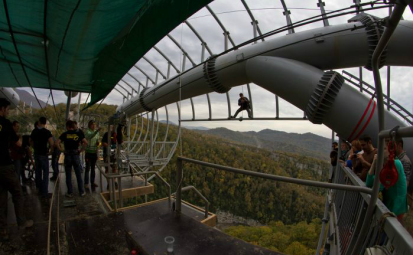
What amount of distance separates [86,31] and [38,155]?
2859mm

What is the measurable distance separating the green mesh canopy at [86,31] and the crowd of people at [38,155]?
1094mm

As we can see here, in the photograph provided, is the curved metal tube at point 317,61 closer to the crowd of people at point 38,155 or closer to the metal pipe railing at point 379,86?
the metal pipe railing at point 379,86

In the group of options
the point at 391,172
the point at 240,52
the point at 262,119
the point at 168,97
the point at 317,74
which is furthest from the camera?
the point at 168,97

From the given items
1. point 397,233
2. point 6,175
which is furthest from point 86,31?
point 397,233

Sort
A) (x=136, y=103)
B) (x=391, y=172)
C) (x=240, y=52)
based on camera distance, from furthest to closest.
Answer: (x=136, y=103) < (x=240, y=52) < (x=391, y=172)

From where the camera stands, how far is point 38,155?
430 cm

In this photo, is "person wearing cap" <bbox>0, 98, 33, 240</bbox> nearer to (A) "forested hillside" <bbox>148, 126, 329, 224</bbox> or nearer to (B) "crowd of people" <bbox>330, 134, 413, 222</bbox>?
(B) "crowd of people" <bbox>330, 134, 413, 222</bbox>

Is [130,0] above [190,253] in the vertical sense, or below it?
above

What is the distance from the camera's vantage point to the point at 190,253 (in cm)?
223

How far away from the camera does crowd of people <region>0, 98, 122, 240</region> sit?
9.54ft

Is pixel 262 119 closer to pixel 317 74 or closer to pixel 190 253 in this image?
pixel 317 74

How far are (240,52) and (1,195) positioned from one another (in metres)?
4.08

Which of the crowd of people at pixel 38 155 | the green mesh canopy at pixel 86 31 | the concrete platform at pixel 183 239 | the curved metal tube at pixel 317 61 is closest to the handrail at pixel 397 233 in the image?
the concrete platform at pixel 183 239

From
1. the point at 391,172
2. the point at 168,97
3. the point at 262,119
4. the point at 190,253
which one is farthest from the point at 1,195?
the point at 262,119
